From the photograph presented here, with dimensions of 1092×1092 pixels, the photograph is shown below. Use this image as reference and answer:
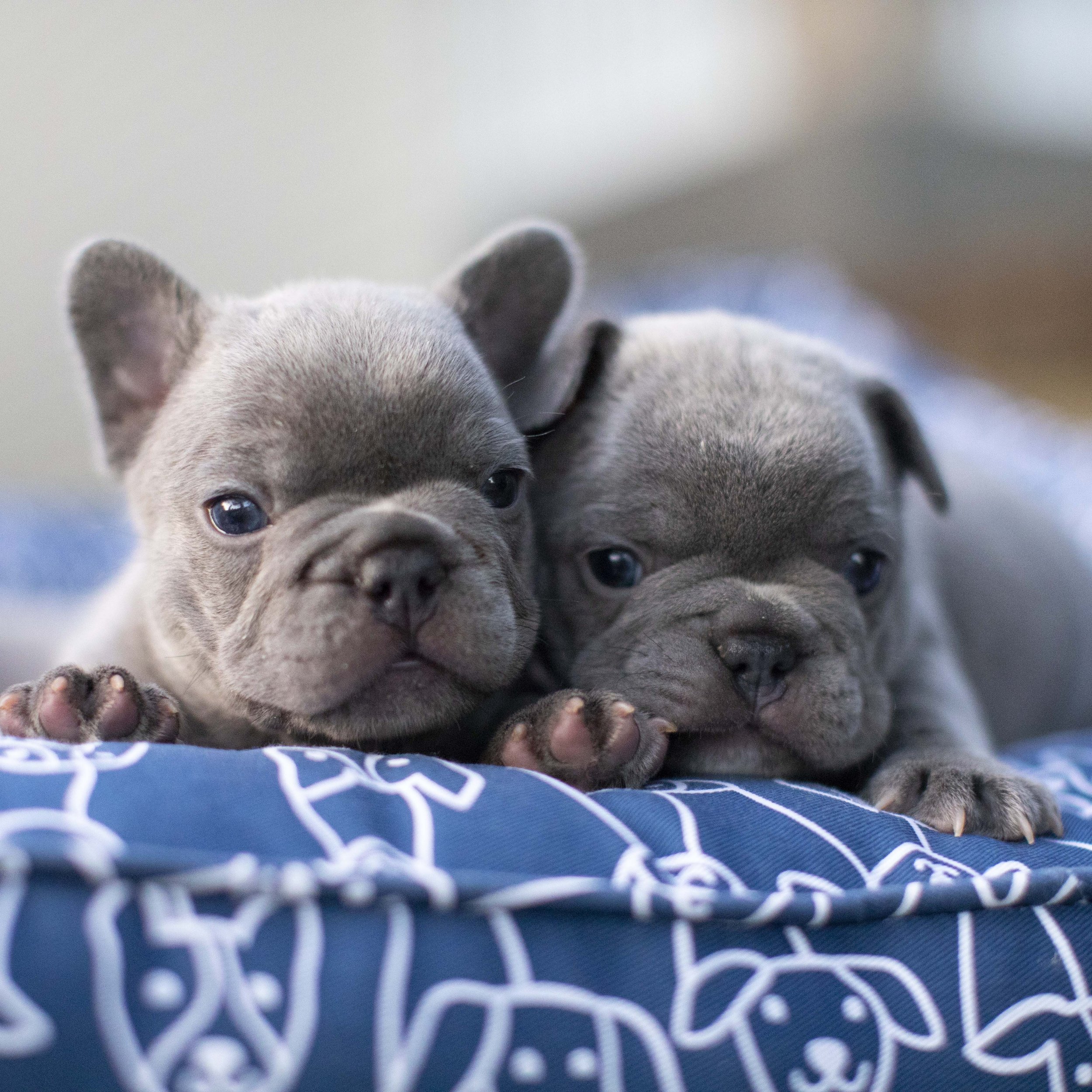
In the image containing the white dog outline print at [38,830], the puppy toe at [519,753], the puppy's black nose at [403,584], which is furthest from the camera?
the puppy toe at [519,753]

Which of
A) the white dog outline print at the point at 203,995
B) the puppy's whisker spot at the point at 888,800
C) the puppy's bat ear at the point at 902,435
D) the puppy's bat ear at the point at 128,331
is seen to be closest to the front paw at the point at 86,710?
the white dog outline print at the point at 203,995

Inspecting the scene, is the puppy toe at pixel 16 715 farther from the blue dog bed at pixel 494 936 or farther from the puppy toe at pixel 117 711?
the blue dog bed at pixel 494 936

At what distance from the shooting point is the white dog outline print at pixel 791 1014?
162 centimetres

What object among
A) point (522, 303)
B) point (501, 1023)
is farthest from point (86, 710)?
point (522, 303)

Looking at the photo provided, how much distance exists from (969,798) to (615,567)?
33.8 inches

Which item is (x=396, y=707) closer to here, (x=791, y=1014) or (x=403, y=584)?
(x=403, y=584)

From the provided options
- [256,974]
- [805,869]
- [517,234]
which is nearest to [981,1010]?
[805,869]

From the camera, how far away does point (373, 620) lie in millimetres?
2037

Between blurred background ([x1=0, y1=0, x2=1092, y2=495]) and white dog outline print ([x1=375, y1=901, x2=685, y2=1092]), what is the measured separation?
5969 millimetres

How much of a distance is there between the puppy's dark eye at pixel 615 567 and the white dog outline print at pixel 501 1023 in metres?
1.06

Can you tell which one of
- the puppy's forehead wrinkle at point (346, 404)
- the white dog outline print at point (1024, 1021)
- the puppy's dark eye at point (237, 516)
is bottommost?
the white dog outline print at point (1024, 1021)

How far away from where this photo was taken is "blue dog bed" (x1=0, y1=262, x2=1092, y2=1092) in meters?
1.47

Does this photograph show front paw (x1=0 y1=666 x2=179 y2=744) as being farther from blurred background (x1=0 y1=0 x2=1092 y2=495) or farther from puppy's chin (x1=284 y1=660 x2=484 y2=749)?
blurred background (x1=0 y1=0 x2=1092 y2=495)

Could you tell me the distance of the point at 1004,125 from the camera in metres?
7.87
